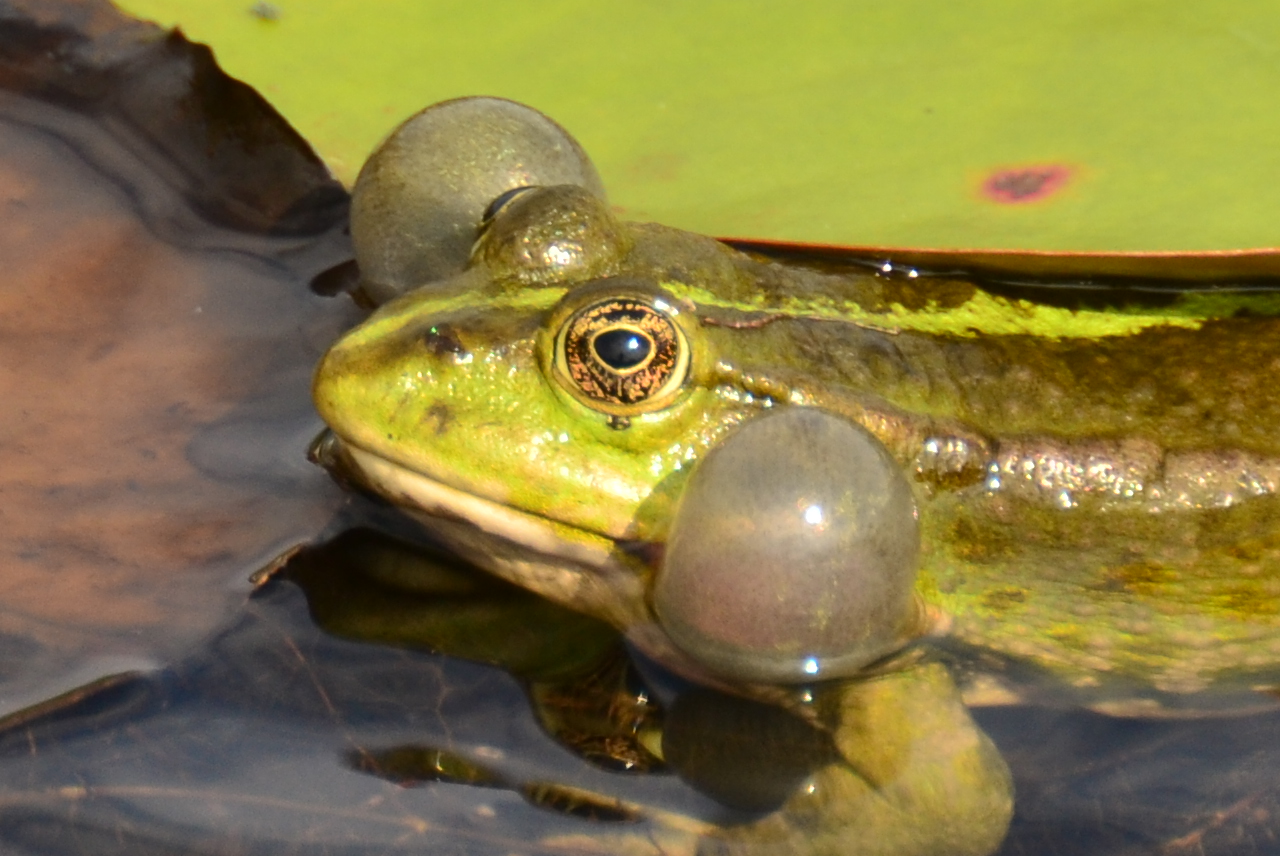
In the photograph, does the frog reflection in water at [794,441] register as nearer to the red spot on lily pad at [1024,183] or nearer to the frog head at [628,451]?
the frog head at [628,451]

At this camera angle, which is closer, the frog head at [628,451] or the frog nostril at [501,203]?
the frog head at [628,451]

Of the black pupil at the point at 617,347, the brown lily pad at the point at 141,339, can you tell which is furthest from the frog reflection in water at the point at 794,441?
the brown lily pad at the point at 141,339

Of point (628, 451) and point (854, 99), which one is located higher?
point (854, 99)

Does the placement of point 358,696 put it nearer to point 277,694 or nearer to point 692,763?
point 277,694

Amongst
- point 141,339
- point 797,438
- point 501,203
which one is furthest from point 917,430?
point 141,339

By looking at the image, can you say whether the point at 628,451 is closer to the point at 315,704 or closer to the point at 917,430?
the point at 917,430

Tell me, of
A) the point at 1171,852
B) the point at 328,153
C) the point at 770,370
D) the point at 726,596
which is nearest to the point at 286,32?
the point at 328,153

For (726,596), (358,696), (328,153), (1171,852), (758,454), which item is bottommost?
(1171,852)
